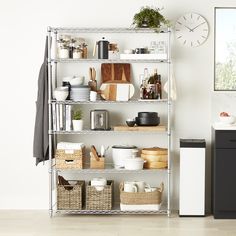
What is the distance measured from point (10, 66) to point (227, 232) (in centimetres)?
271

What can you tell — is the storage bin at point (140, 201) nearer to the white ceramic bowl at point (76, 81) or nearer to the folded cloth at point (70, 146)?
the folded cloth at point (70, 146)

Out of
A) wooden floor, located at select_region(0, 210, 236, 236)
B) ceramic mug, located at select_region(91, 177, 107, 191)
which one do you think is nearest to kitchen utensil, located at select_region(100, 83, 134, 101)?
ceramic mug, located at select_region(91, 177, 107, 191)

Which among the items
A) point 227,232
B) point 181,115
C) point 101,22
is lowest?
point 227,232

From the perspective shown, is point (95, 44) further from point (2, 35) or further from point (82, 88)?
point (2, 35)

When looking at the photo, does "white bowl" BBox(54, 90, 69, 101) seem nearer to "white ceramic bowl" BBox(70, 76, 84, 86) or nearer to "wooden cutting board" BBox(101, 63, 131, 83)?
"white ceramic bowl" BBox(70, 76, 84, 86)

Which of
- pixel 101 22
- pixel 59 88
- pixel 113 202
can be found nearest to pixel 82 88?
pixel 59 88

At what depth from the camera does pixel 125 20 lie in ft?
20.9

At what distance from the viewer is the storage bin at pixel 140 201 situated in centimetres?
612

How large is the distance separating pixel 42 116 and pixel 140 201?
127 centimetres

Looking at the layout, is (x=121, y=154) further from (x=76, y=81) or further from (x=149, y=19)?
(x=149, y=19)

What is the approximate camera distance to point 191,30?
20.9ft

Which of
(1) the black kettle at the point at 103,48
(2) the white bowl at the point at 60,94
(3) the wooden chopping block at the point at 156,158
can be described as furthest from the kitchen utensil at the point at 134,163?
(1) the black kettle at the point at 103,48

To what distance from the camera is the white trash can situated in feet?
20.1

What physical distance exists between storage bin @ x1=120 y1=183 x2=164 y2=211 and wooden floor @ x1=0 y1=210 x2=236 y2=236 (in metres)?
0.10
